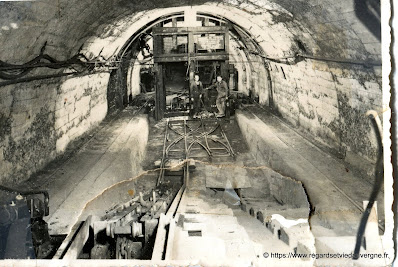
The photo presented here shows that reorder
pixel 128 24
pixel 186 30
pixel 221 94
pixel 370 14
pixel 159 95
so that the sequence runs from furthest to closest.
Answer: pixel 159 95 → pixel 221 94 → pixel 186 30 → pixel 128 24 → pixel 370 14

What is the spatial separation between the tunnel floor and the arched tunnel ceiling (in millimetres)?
1920

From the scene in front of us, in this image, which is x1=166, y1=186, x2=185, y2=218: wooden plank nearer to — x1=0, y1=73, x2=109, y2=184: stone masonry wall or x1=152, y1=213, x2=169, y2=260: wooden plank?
x1=152, y1=213, x2=169, y2=260: wooden plank

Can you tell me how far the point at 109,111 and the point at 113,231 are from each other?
7.40m

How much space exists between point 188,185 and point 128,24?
15.9 ft

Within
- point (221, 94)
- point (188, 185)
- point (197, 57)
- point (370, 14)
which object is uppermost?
point (197, 57)

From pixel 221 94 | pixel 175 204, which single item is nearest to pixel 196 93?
pixel 221 94

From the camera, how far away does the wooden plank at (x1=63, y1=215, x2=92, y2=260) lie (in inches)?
131

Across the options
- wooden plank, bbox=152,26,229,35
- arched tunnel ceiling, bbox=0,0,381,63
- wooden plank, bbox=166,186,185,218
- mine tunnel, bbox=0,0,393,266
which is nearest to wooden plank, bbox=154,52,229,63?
mine tunnel, bbox=0,0,393,266

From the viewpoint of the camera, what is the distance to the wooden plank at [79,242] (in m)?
3.33

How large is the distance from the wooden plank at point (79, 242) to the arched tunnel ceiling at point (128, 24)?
93.8 inches

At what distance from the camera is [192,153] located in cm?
813

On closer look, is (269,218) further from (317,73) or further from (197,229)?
(317,73)

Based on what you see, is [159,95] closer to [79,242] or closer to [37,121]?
[37,121]

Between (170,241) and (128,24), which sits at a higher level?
(128,24)
